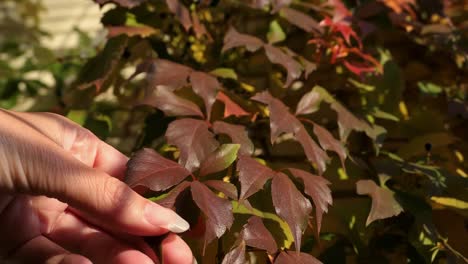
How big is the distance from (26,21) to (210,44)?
155 centimetres

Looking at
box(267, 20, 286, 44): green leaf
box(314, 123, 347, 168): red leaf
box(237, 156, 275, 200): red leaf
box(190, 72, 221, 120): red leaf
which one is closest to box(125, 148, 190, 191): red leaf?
box(237, 156, 275, 200): red leaf

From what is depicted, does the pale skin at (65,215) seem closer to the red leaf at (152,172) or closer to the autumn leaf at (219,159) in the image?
the red leaf at (152,172)

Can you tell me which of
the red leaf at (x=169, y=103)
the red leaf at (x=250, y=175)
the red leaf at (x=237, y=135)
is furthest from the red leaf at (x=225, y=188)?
the red leaf at (x=169, y=103)

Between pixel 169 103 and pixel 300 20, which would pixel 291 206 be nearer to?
pixel 169 103

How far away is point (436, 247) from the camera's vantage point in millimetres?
1296

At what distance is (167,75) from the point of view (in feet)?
4.57

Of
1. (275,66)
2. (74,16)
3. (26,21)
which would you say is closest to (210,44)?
(275,66)

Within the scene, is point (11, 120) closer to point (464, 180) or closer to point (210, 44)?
point (210, 44)

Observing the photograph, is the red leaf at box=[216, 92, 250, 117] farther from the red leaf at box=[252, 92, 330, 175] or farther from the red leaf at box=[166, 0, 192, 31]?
the red leaf at box=[166, 0, 192, 31]

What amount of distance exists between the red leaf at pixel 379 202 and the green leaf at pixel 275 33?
1.82 ft

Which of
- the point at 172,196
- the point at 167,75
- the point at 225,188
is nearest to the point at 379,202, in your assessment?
the point at 225,188

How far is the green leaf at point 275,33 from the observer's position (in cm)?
166

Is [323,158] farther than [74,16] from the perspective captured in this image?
No

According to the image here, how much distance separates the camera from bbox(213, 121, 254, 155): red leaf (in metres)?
1.27
